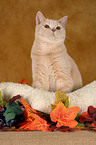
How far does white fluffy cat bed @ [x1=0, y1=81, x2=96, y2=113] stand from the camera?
57 centimetres

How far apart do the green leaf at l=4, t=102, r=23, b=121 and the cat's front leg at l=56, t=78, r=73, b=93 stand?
0.30 metres

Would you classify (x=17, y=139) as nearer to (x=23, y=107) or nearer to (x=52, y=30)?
(x=23, y=107)

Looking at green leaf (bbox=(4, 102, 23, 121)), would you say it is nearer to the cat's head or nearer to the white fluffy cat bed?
the white fluffy cat bed

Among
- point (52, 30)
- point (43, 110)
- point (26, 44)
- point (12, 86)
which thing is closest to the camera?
point (43, 110)

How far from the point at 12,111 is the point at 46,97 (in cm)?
12

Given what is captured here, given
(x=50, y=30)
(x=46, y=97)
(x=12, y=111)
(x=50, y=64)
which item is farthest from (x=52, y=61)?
(x=12, y=111)

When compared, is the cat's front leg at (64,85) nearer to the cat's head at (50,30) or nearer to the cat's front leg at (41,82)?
the cat's front leg at (41,82)

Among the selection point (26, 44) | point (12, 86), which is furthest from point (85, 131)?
point (26, 44)

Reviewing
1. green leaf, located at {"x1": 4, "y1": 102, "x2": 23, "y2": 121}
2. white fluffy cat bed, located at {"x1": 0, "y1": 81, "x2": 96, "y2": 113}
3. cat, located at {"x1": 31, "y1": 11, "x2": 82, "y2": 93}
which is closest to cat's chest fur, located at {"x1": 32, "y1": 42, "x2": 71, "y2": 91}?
cat, located at {"x1": 31, "y1": 11, "x2": 82, "y2": 93}

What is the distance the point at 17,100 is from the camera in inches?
22.5

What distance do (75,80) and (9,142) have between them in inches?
18.9

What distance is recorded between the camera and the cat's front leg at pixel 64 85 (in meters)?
0.79

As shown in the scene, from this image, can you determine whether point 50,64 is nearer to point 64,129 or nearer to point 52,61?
point 52,61

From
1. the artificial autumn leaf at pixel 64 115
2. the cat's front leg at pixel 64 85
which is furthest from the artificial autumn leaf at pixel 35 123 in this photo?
the cat's front leg at pixel 64 85
